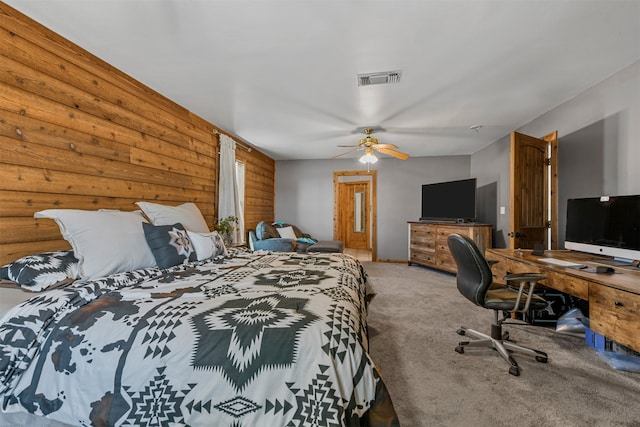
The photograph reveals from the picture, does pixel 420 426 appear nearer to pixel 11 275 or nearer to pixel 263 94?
pixel 11 275

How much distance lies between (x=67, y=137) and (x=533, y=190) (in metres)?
4.48

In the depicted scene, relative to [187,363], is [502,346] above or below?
below

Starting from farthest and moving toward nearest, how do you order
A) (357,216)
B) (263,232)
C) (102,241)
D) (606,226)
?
(357,216) → (263,232) → (606,226) → (102,241)

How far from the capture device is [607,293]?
5.16ft

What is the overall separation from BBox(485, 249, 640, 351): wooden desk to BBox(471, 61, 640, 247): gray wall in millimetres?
809

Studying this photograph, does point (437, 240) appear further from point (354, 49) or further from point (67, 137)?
point (67, 137)

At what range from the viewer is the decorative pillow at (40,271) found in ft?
4.48

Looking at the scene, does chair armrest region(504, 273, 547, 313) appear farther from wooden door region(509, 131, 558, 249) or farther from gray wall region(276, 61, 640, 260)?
gray wall region(276, 61, 640, 260)

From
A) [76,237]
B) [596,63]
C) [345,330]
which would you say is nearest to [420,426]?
[345,330]

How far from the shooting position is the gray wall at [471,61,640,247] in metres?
2.23

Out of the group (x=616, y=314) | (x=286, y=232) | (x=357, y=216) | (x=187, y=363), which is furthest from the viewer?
(x=357, y=216)

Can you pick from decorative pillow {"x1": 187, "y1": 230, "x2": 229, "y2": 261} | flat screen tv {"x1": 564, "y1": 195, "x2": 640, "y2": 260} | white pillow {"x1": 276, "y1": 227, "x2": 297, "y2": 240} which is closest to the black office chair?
flat screen tv {"x1": 564, "y1": 195, "x2": 640, "y2": 260}

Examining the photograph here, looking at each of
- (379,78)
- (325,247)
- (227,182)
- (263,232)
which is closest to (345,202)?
(325,247)

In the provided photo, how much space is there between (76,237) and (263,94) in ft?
6.84
